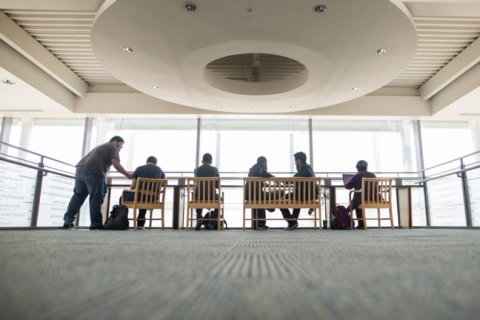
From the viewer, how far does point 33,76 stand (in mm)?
5918

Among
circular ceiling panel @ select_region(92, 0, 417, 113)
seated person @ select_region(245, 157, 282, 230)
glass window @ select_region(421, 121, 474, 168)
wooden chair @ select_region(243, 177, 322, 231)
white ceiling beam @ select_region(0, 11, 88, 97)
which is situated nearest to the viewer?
circular ceiling panel @ select_region(92, 0, 417, 113)

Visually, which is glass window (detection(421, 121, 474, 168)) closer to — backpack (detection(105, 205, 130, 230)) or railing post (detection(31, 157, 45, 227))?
backpack (detection(105, 205, 130, 230))

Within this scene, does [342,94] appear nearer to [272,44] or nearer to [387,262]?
[272,44]

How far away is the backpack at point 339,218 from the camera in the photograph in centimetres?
475

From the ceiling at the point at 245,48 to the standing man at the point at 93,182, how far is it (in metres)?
1.38

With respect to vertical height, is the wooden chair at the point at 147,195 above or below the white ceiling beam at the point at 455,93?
below

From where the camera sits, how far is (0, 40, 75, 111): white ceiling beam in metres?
5.28

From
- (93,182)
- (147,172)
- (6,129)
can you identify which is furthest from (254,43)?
(6,129)

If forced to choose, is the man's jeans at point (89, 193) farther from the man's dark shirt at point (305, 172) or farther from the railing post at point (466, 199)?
the railing post at point (466, 199)

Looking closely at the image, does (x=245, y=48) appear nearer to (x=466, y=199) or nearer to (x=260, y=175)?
(x=260, y=175)

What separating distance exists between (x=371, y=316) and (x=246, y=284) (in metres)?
0.23

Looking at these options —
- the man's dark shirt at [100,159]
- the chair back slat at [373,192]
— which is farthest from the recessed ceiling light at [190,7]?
the chair back slat at [373,192]

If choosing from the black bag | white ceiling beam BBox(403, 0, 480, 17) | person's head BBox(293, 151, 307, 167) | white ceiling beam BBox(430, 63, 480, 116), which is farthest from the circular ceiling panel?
the black bag

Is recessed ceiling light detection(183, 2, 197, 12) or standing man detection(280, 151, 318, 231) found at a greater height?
recessed ceiling light detection(183, 2, 197, 12)
